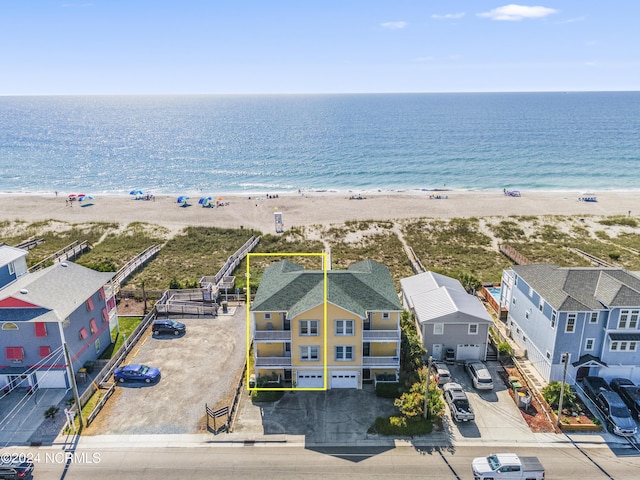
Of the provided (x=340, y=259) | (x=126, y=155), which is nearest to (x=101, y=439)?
(x=340, y=259)

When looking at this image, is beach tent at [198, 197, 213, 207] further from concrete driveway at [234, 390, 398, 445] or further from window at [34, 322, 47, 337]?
concrete driveway at [234, 390, 398, 445]

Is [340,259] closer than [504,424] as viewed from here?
No

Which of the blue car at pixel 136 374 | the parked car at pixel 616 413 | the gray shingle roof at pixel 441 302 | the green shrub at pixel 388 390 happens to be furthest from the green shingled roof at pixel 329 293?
the parked car at pixel 616 413

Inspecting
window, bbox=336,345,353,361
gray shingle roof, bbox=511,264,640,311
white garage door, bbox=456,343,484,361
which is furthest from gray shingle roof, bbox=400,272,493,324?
window, bbox=336,345,353,361

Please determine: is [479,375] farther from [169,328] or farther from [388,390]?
[169,328]

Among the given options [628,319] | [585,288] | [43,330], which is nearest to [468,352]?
[585,288]

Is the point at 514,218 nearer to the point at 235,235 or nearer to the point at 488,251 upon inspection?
the point at 488,251
